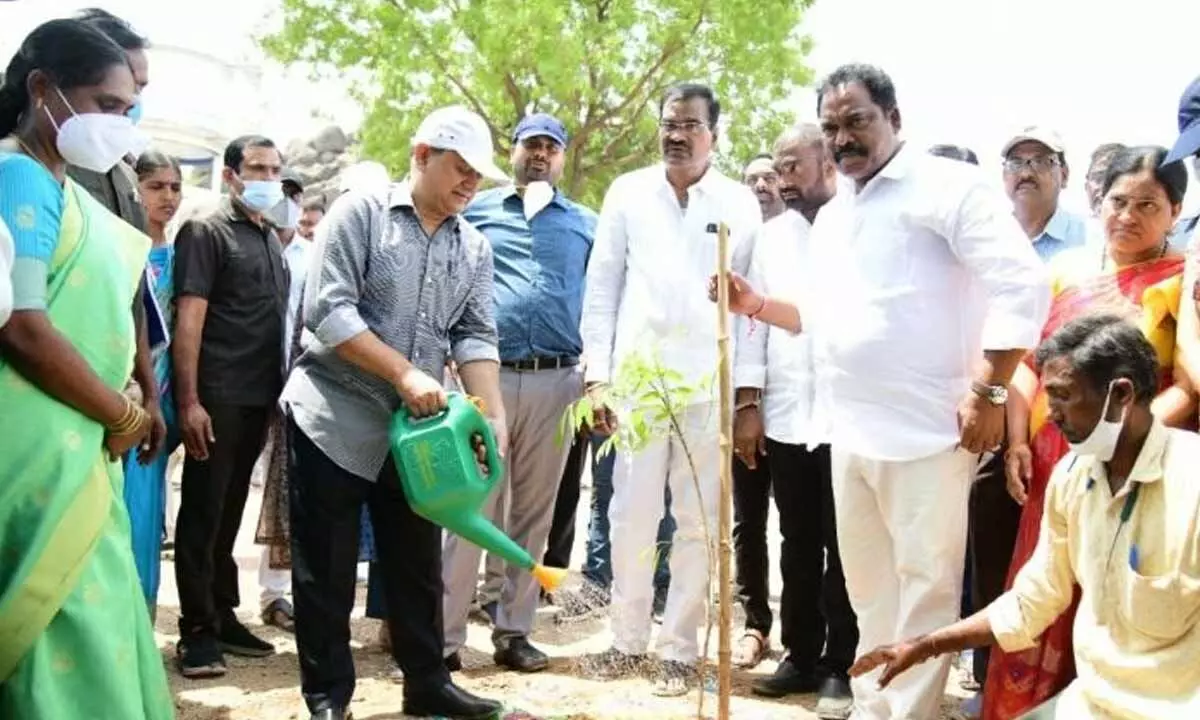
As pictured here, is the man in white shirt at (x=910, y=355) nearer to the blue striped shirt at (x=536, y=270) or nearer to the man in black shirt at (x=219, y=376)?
the blue striped shirt at (x=536, y=270)

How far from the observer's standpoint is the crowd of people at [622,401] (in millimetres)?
A: 2701

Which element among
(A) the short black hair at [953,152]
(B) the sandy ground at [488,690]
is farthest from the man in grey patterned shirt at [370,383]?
(A) the short black hair at [953,152]

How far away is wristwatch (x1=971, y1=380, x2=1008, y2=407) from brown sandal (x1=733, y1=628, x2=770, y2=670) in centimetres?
182

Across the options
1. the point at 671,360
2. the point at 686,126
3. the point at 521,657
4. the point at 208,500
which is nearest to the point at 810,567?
the point at 671,360

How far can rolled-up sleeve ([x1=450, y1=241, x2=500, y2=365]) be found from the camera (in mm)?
4211

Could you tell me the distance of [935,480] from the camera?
12.2 feet

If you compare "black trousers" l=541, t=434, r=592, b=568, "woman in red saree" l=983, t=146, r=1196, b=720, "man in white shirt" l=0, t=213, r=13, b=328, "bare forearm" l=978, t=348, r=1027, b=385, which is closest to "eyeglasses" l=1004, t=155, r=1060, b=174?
"woman in red saree" l=983, t=146, r=1196, b=720

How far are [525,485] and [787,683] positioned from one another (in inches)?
51.4

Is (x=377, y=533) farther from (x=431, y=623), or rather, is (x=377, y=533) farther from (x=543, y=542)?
(x=543, y=542)

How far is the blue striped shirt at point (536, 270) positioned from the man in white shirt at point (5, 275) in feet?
9.47

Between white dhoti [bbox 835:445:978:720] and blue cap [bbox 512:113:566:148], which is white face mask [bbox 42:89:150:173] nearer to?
white dhoti [bbox 835:445:978:720]

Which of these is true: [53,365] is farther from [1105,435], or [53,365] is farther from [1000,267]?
[1000,267]

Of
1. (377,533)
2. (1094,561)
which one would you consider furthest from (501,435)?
(1094,561)

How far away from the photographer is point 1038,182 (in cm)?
480
